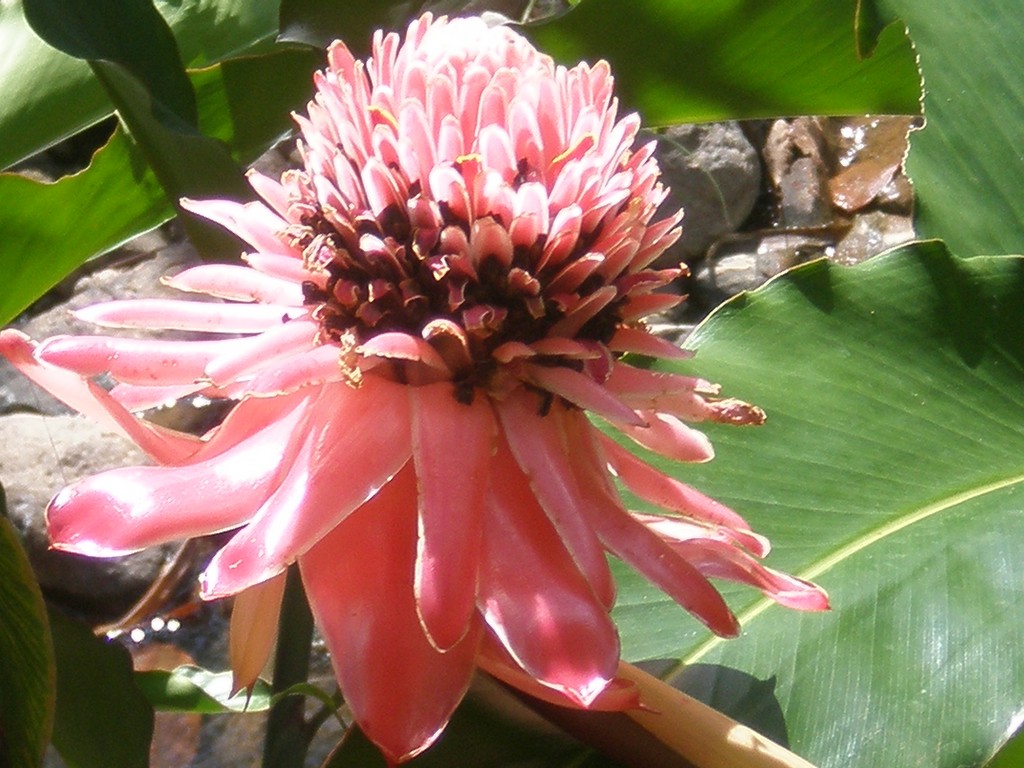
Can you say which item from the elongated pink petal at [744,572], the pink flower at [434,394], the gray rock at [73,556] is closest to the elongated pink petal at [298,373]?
the pink flower at [434,394]

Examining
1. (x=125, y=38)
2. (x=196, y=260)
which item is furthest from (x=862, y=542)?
(x=196, y=260)

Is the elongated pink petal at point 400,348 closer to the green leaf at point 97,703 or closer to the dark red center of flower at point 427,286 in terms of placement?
the dark red center of flower at point 427,286

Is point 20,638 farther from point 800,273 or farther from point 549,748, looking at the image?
point 800,273

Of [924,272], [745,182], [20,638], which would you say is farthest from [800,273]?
[745,182]

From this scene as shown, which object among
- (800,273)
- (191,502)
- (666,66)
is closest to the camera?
(191,502)

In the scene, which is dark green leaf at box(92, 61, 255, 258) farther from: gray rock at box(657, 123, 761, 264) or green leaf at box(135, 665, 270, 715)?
gray rock at box(657, 123, 761, 264)
